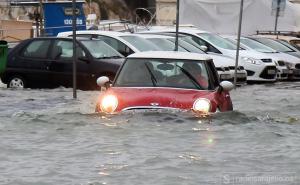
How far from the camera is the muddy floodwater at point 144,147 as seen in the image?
7.83m

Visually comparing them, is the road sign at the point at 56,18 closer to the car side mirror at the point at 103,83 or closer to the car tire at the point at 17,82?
the car tire at the point at 17,82

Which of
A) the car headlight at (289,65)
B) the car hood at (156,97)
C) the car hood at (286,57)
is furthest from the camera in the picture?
the car hood at (286,57)

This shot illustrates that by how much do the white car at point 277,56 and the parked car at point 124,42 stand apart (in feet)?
18.1

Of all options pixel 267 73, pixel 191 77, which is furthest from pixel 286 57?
pixel 191 77

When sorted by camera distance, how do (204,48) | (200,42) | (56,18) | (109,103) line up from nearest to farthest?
(109,103) → (204,48) → (200,42) → (56,18)

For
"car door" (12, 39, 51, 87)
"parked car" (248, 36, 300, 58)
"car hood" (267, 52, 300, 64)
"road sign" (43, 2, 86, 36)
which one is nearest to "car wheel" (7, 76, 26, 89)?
"car door" (12, 39, 51, 87)

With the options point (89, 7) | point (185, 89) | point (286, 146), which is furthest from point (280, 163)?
point (89, 7)

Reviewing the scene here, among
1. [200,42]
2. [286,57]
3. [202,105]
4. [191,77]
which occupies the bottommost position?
[286,57]

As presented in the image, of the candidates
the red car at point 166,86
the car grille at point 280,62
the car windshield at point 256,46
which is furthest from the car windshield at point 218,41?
the red car at point 166,86

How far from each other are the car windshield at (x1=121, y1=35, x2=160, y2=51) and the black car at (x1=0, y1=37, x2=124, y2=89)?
47.0 inches

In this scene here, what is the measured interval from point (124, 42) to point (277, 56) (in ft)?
23.8

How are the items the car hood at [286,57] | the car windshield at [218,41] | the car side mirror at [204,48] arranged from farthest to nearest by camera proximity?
1. the car hood at [286,57]
2. the car windshield at [218,41]
3. the car side mirror at [204,48]

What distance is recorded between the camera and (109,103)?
10938 mm

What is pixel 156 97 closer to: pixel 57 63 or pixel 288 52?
pixel 57 63
